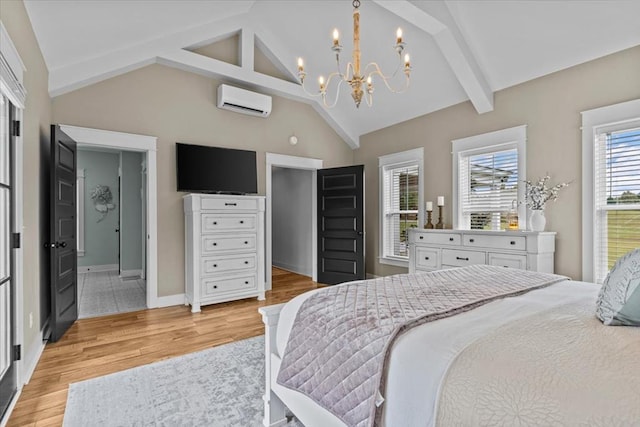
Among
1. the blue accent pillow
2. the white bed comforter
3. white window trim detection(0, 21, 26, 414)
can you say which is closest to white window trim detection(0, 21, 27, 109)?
white window trim detection(0, 21, 26, 414)

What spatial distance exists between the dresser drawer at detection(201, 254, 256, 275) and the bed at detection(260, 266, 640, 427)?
116 inches

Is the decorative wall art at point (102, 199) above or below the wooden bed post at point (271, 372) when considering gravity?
above

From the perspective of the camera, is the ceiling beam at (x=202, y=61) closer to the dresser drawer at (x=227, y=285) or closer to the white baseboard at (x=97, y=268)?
the dresser drawer at (x=227, y=285)

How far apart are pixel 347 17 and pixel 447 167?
7.65 feet

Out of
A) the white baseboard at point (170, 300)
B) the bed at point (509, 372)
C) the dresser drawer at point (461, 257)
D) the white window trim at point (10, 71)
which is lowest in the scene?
the white baseboard at point (170, 300)

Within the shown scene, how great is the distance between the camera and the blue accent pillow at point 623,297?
1.15 meters

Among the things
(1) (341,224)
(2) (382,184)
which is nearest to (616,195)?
(2) (382,184)

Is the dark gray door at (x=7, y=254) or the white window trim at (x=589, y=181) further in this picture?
the white window trim at (x=589, y=181)

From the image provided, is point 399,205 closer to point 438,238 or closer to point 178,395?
point 438,238

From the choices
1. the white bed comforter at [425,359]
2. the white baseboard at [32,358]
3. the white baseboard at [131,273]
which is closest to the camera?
the white bed comforter at [425,359]

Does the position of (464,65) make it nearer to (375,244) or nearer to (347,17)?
(347,17)

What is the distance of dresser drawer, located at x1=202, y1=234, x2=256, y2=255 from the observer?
160 inches

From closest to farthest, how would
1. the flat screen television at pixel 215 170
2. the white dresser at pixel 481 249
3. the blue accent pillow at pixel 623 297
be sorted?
the blue accent pillow at pixel 623 297, the white dresser at pixel 481 249, the flat screen television at pixel 215 170

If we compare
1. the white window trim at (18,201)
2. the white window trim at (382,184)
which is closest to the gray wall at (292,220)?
the white window trim at (382,184)
